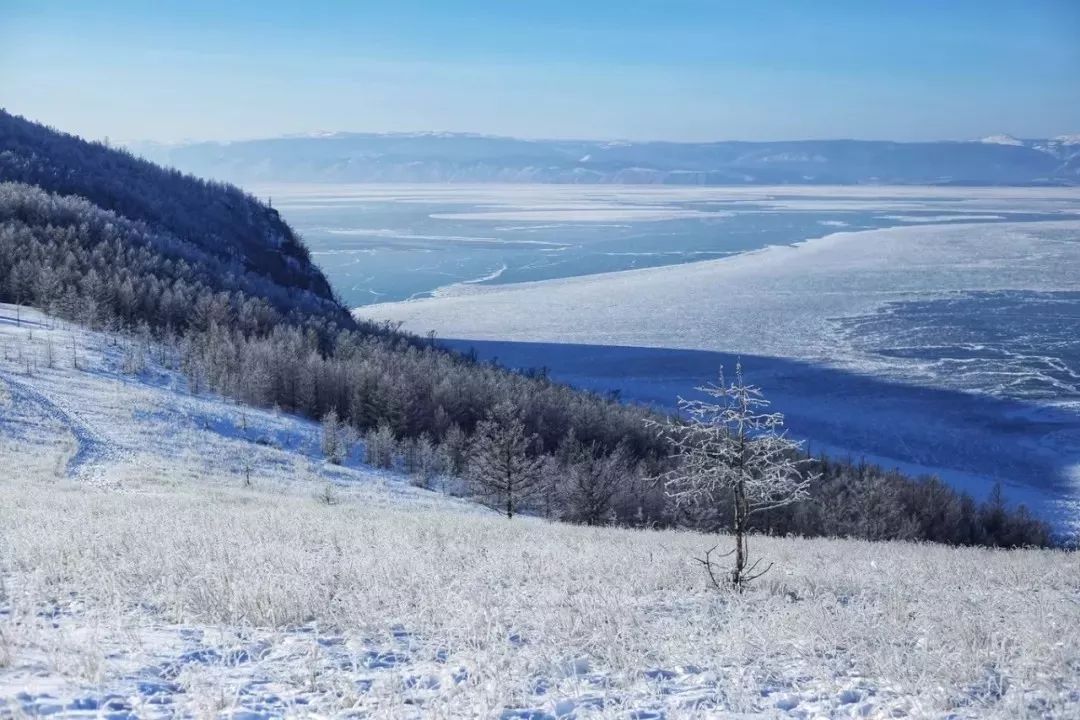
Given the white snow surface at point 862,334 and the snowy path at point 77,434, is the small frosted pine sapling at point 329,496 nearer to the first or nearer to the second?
the snowy path at point 77,434

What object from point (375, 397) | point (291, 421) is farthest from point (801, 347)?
point (291, 421)

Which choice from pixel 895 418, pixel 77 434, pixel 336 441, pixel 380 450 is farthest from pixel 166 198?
pixel 895 418

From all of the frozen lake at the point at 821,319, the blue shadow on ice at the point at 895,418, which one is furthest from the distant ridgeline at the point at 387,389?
the frozen lake at the point at 821,319

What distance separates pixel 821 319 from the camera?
74688mm

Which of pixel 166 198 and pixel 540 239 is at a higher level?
pixel 166 198

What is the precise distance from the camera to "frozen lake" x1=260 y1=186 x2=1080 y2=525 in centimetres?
5006

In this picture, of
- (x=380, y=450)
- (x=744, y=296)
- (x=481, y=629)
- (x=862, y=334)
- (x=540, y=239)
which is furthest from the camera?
(x=540, y=239)

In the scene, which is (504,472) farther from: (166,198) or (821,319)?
(166,198)

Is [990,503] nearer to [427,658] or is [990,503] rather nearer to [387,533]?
[387,533]

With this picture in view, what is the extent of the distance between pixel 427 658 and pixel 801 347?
62637mm

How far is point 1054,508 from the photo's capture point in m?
40.7

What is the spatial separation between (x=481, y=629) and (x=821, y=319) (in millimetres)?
72373

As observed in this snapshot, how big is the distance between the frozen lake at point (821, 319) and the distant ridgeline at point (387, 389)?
8311 millimetres

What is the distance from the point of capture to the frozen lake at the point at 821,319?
50062 mm
